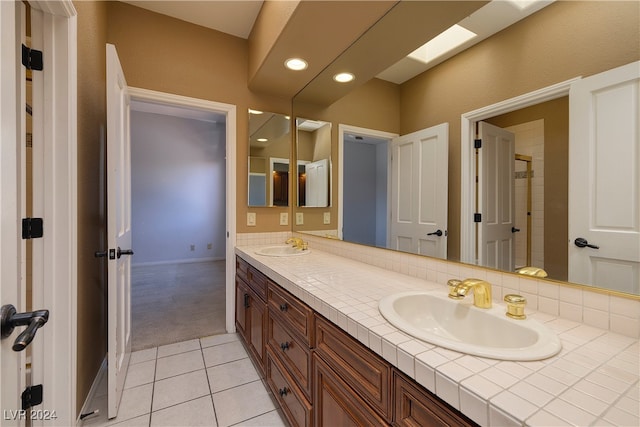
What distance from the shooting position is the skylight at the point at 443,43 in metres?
1.18

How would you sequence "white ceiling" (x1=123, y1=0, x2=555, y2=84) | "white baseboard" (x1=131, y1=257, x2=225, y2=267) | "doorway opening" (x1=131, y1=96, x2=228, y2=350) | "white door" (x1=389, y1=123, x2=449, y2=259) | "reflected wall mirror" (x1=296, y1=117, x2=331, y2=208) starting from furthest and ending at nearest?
"white baseboard" (x1=131, y1=257, x2=225, y2=267) < "doorway opening" (x1=131, y1=96, x2=228, y2=350) < "reflected wall mirror" (x1=296, y1=117, x2=331, y2=208) < "white door" (x1=389, y1=123, x2=449, y2=259) < "white ceiling" (x1=123, y1=0, x2=555, y2=84)

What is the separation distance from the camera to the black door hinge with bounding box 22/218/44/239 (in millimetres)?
1013

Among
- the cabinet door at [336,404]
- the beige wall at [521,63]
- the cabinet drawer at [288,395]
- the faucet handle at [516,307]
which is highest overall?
the beige wall at [521,63]

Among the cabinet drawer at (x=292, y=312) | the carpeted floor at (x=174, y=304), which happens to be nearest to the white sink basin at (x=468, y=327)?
the cabinet drawer at (x=292, y=312)

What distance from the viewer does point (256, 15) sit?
214 centimetres

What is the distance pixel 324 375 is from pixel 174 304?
281cm

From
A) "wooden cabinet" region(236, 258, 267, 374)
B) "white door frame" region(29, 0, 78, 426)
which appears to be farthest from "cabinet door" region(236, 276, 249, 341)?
"white door frame" region(29, 0, 78, 426)

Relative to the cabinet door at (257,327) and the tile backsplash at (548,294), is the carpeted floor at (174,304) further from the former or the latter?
the tile backsplash at (548,294)

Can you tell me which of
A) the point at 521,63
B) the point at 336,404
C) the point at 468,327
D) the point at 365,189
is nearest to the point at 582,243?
the point at 468,327

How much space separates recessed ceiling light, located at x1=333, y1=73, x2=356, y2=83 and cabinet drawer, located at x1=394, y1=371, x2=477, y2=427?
5.99 ft

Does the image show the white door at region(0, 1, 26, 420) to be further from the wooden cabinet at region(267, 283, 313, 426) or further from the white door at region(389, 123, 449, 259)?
the white door at region(389, 123, 449, 259)

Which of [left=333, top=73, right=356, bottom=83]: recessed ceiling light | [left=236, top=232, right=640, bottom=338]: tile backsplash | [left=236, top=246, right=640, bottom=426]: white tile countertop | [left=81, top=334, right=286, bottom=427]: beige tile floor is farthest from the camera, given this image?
[left=333, top=73, right=356, bottom=83]: recessed ceiling light

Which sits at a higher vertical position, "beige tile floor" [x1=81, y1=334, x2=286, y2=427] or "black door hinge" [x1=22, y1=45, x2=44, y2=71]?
"black door hinge" [x1=22, y1=45, x2=44, y2=71]

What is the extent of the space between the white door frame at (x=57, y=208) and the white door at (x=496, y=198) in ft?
5.83
